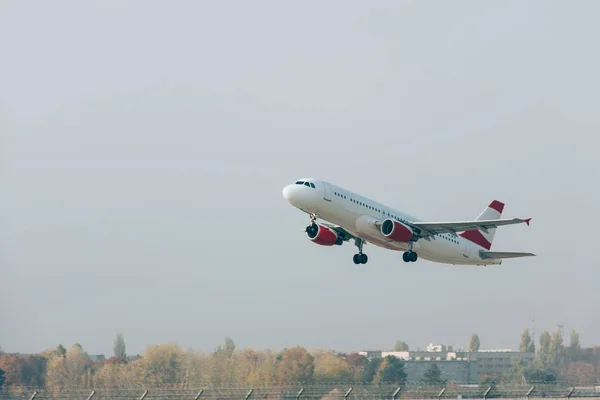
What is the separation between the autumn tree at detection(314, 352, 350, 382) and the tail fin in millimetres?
17981

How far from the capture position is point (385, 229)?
69812mm

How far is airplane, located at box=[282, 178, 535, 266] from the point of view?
6644 cm

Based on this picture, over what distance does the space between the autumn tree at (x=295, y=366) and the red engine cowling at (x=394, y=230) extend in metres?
10.6

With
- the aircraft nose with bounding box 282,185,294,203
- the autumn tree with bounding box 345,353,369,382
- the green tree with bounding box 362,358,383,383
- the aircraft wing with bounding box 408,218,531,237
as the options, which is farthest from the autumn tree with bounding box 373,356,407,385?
the aircraft nose with bounding box 282,185,294,203

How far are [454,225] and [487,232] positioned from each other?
11862mm

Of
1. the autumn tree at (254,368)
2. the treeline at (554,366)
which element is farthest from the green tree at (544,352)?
the autumn tree at (254,368)

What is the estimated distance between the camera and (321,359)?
68.4 m

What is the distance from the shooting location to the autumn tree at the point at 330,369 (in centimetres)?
6638

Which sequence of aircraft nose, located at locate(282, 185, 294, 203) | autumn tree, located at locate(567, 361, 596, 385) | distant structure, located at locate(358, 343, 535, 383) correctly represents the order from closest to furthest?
aircraft nose, located at locate(282, 185, 294, 203) → autumn tree, located at locate(567, 361, 596, 385) → distant structure, located at locate(358, 343, 535, 383)

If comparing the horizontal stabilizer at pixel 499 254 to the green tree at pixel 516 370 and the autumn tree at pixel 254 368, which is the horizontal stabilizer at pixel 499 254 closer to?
the green tree at pixel 516 370

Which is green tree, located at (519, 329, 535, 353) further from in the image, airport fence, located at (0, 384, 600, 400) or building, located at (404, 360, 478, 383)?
airport fence, located at (0, 384, 600, 400)

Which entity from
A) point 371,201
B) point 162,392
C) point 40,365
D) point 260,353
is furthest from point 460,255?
point 162,392

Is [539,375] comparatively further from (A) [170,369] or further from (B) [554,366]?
(A) [170,369]

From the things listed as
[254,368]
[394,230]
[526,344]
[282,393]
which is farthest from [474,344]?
[282,393]
